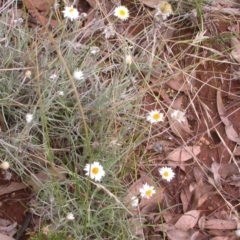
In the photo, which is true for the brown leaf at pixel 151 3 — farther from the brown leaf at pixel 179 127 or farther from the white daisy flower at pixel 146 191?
the white daisy flower at pixel 146 191

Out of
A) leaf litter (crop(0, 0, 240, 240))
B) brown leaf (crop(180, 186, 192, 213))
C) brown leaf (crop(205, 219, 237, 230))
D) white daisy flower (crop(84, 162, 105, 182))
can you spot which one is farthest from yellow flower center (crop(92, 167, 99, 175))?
brown leaf (crop(205, 219, 237, 230))

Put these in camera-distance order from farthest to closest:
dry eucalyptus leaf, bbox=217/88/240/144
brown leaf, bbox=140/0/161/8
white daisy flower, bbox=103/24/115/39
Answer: brown leaf, bbox=140/0/161/8 → dry eucalyptus leaf, bbox=217/88/240/144 → white daisy flower, bbox=103/24/115/39

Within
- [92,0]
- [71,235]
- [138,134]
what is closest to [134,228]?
[71,235]

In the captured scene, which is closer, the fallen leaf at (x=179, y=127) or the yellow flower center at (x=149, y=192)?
the yellow flower center at (x=149, y=192)

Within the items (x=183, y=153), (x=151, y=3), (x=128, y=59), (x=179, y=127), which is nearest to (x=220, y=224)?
(x=183, y=153)

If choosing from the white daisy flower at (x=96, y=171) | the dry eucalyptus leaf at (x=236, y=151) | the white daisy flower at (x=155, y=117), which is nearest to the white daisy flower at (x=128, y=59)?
the white daisy flower at (x=155, y=117)

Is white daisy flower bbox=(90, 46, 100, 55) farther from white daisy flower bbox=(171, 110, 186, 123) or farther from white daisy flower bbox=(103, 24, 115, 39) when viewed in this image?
white daisy flower bbox=(171, 110, 186, 123)
